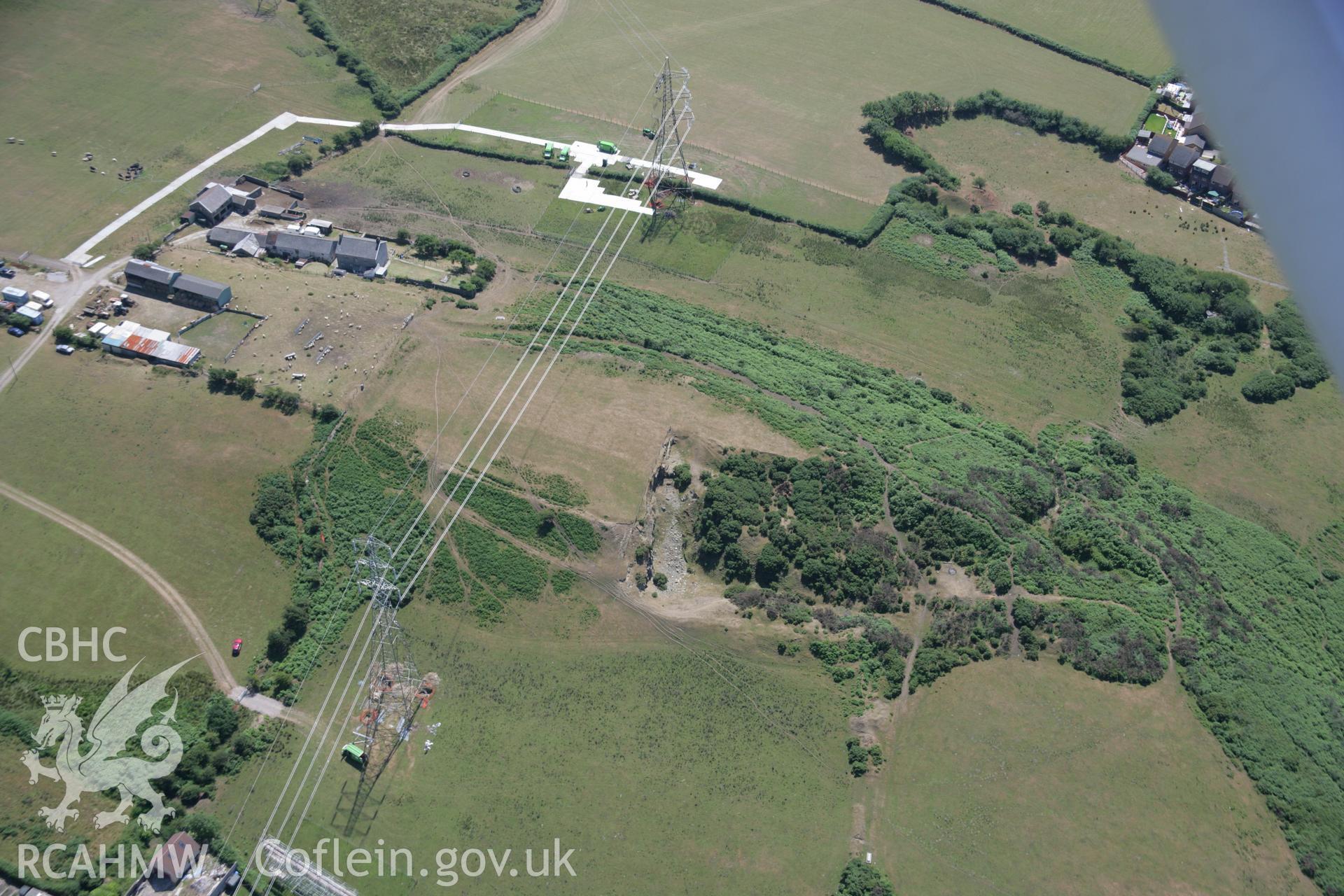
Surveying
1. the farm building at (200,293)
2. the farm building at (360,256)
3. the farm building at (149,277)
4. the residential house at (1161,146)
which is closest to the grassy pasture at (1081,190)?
the residential house at (1161,146)

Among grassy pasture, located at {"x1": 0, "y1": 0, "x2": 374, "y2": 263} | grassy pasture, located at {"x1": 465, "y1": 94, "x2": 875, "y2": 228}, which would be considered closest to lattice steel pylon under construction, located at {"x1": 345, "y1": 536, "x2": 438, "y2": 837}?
grassy pasture, located at {"x1": 0, "y1": 0, "x2": 374, "y2": 263}

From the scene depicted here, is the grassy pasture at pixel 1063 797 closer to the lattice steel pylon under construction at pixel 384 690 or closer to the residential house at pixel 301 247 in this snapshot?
A: the lattice steel pylon under construction at pixel 384 690

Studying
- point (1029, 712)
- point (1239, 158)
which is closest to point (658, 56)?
point (1029, 712)

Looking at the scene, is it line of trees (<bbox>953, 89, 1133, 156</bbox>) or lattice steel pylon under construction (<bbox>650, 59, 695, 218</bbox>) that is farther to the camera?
line of trees (<bbox>953, 89, 1133, 156</bbox>)

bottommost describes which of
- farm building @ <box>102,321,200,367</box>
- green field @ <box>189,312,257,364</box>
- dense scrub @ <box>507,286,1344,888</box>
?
farm building @ <box>102,321,200,367</box>

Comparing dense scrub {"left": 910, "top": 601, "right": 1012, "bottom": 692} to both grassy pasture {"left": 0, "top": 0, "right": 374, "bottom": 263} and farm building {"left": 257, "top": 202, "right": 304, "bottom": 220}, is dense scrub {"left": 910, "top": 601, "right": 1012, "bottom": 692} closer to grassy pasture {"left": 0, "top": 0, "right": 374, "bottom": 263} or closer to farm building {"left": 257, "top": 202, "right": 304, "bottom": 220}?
farm building {"left": 257, "top": 202, "right": 304, "bottom": 220}

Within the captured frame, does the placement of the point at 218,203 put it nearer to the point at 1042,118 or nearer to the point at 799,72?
the point at 799,72
